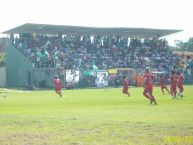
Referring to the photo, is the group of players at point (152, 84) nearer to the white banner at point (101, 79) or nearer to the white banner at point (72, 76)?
the white banner at point (72, 76)

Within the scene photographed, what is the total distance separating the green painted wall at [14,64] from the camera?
64.1m

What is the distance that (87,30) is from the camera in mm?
70938

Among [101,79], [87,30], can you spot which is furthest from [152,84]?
[87,30]

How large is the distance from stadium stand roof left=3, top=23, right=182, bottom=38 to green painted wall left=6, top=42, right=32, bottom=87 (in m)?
2.77

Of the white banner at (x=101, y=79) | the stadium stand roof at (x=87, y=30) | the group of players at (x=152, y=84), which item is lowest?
the white banner at (x=101, y=79)

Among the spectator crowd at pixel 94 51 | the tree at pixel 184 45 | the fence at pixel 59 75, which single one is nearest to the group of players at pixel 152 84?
the fence at pixel 59 75

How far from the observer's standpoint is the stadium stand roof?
6569 cm

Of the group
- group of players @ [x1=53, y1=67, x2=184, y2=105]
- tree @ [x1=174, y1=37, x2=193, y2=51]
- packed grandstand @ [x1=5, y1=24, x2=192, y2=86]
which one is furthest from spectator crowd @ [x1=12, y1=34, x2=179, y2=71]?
tree @ [x1=174, y1=37, x2=193, y2=51]

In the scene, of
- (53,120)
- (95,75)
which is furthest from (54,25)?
(53,120)

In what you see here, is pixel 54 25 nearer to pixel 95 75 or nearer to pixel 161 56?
pixel 95 75

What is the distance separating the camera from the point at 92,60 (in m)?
68.2

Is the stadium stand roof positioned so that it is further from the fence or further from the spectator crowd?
the fence

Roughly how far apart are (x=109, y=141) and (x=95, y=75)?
53171 mm

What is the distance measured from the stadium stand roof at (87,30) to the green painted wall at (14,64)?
2.77 metres
